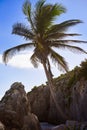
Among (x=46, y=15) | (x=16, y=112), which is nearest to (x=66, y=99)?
(x=46, y=15)

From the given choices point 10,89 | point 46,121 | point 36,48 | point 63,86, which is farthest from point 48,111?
point 10,89

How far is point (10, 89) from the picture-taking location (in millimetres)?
22422

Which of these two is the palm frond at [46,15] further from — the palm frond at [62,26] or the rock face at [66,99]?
the rock face at [66,99]

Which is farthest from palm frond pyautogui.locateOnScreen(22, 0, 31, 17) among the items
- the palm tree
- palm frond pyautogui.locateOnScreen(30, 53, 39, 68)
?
Result: palm frond pyautogui.locateOnScreen(30, 53, 39, 68)

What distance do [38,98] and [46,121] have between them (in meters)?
3.22

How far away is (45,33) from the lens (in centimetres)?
2792

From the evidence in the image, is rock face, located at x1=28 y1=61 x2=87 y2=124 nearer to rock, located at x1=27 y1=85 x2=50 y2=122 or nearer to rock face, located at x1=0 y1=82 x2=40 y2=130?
rock, located at x1=27 y1=85 x2=50 y2=122

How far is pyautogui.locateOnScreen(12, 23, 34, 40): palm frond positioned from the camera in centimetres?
2766

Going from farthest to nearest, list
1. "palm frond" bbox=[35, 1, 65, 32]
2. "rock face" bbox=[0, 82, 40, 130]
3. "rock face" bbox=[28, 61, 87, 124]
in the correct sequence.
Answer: "palm frond" bbox=[35, 1, 65, 32] → "rock face" bbox=[28, 61, 87, 124] → "rock face" bbox=[0, 82, 40, 130]

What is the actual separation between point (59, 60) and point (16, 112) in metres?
9.98

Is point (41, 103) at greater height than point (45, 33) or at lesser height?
lesser

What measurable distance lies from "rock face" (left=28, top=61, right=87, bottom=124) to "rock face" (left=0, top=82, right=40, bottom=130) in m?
6.69

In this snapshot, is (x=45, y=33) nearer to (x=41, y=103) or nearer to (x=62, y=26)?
(x=62, y=26)

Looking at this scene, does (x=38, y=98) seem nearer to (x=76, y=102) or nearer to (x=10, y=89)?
(x=76, y=102)
